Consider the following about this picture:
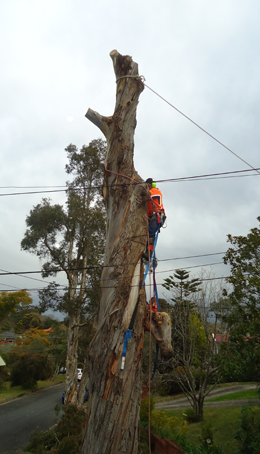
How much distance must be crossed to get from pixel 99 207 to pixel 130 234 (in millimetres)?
9801

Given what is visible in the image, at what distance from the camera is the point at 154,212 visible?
465cm

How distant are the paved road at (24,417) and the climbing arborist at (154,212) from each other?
9.88m

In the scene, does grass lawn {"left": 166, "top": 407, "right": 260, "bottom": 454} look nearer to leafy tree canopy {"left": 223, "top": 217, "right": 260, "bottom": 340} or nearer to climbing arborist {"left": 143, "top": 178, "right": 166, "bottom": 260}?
leafy tree canopy {"left": 223, "top": 217, "right": 260, "bottom": 340}

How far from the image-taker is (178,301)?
16141 mm

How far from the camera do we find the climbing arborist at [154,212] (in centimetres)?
460

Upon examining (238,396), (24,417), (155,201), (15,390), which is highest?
(155,201)

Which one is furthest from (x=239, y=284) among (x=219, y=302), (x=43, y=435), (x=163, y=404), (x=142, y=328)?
(x=163, y=404)

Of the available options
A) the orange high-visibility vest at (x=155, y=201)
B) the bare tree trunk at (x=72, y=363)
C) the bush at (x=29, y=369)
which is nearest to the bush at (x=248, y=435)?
the orange high-visibility vest at (x=155, y=201)

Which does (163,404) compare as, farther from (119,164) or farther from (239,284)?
(119,164)

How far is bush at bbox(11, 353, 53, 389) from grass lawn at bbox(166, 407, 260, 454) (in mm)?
12024

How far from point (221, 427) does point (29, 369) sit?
1546 centimetres

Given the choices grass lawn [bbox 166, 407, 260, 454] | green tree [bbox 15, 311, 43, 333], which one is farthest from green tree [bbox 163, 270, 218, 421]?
green tree [bbox 15, 311, 43, 333]

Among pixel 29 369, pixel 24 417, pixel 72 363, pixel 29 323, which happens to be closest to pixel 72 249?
pixel 72 363

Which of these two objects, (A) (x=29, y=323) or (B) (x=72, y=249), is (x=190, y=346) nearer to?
(B) (x=72, y=249)
